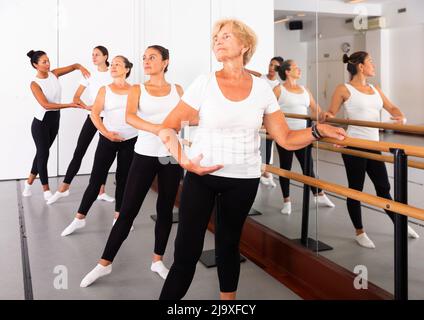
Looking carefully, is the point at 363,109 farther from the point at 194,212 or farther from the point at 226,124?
the point at 194,212

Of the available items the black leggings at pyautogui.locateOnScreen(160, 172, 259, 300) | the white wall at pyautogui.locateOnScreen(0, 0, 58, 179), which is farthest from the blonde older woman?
the white wall at pyautogui.locateOnScreen(0, 0, 58, 179)

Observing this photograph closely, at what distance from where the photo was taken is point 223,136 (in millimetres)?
2180

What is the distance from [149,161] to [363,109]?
4.54ft

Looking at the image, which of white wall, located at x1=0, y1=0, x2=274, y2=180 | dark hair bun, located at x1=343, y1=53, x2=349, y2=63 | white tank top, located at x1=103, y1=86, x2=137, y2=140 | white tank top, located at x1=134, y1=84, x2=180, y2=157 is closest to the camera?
dark hair bun, located at x1=343, y1=53, x2=349, y2=63

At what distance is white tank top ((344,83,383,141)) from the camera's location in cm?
265

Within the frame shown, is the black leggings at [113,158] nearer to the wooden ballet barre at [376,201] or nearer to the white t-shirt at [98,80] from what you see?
the white t-shirt at [98,80]

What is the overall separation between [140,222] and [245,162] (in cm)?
272

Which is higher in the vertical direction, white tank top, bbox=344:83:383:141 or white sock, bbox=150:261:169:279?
white tank top, bbox=344:83:383:141

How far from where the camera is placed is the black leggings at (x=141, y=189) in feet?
10.1

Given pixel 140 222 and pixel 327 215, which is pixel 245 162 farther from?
pixel 140 222

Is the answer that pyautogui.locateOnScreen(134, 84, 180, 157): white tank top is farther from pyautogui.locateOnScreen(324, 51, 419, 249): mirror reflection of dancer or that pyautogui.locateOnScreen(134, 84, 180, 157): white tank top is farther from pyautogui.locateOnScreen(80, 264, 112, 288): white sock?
pyautogui.locateOnScreen(324, 51, 419, 249): mirror reflection of dancer

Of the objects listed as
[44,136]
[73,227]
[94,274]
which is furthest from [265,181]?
[44,136]

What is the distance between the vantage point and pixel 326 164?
316cm
